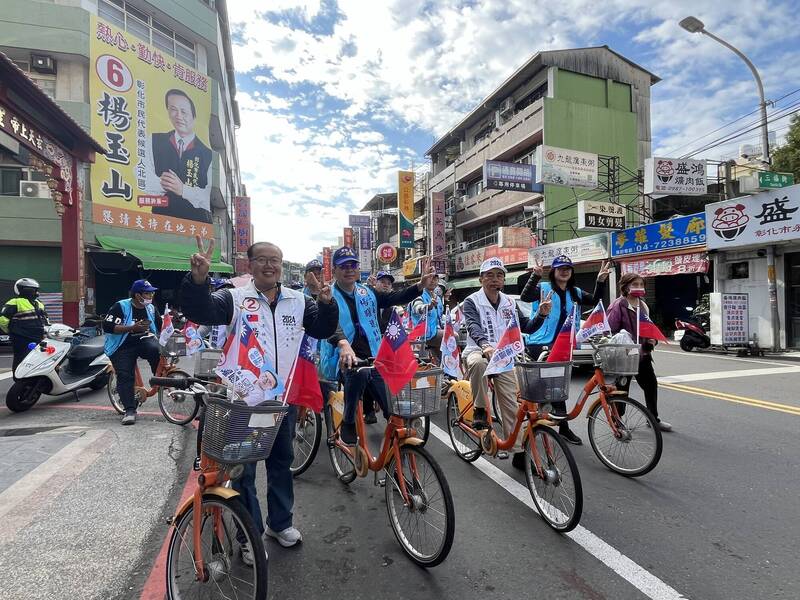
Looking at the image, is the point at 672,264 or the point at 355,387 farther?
the point at 672,264

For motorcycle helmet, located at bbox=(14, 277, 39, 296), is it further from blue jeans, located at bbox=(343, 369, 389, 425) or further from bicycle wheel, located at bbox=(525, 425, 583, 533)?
bicycle wheel, located at bbox=(525, 425, 583, 533)

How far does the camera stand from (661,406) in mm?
6496

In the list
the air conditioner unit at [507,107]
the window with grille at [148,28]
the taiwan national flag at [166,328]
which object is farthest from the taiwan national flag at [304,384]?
the air conditioner unit at [507,107]

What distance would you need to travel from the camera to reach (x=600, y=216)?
18156 mm

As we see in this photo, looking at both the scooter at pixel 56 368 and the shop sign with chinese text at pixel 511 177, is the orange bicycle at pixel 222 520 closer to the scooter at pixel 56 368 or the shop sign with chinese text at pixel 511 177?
the scooter at pixel 56 368

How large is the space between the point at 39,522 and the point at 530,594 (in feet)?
11.0

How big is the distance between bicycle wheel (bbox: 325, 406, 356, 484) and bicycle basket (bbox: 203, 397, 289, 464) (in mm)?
1656

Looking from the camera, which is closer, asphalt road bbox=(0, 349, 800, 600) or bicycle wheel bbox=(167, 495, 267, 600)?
bicycle wheel bbox=(167, 495, 267, 600)

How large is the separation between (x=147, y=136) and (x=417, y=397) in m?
21.4

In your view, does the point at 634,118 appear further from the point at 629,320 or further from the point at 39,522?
the point at 39,522

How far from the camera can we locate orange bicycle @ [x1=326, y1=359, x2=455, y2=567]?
105 inches

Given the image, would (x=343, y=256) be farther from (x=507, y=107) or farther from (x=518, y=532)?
(x=507, y=107)

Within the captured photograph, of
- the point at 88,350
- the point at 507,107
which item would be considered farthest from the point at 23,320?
the point at 507,107

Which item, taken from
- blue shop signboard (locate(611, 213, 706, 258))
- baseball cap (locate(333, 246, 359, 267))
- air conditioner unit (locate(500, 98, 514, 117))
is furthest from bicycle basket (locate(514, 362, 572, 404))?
air conditioner unit (locate(500, 98, 514, 117))
